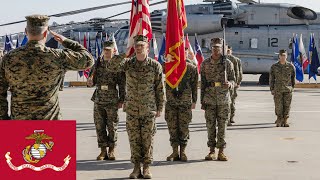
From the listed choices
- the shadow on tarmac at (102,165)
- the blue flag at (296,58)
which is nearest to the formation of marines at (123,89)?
the shadow on tarmac at (102,165)

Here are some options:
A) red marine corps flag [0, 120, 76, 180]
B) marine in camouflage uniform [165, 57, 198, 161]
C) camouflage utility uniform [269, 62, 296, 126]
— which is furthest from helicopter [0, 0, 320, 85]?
red marine corps flag [0, 120, 76, 180]

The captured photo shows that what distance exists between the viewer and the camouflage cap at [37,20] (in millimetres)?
4336

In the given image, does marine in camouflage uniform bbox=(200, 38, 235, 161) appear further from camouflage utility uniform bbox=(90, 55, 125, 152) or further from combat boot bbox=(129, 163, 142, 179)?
combat boot bbox=(129, 163, 142, 179)

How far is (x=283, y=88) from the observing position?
1240cm

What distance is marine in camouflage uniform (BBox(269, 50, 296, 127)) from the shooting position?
1239 cm

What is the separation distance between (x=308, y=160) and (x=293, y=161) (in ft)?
0.80

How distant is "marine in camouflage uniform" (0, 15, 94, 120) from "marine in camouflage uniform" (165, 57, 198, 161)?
401 cm

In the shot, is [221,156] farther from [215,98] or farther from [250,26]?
[250,26]

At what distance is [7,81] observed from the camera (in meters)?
4.66

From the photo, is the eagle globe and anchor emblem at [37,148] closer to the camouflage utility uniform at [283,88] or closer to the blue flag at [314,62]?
the camouflage utility uniform at [283,88]

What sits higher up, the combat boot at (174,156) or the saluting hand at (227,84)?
the saluting hand at (227,84)

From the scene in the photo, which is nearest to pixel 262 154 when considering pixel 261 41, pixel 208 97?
pixel 208 97

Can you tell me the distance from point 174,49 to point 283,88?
15.3 feet

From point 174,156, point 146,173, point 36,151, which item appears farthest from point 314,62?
point 36,151
